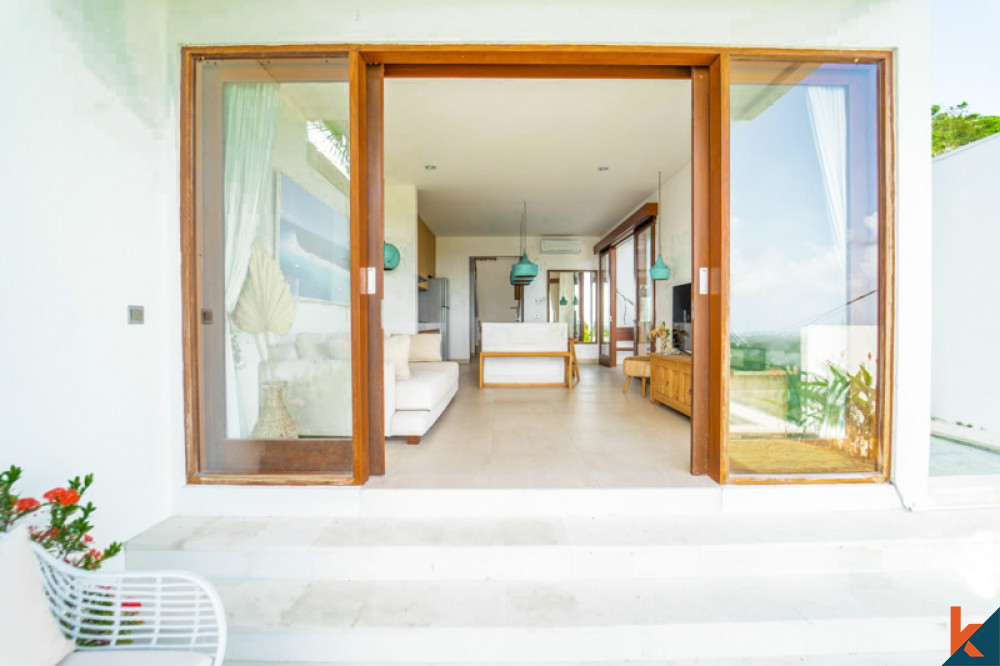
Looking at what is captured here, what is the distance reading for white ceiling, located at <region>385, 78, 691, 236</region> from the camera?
3641mm

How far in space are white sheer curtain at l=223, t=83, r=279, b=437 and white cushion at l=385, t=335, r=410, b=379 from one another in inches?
50.4

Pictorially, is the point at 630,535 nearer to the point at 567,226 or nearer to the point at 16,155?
the point at 16,155

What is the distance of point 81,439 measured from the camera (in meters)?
1.80

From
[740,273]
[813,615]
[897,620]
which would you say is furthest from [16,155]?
[897,620]

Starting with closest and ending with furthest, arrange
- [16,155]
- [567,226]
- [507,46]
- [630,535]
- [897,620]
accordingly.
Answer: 1. [16,155]
2. [897,620]
3. [630,535]
4. [507,46]
5. [567,226]

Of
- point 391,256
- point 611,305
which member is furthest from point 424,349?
point 611,305

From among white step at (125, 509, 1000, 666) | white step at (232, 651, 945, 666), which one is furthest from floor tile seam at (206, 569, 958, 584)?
white step at (232, 651, 945, 666)

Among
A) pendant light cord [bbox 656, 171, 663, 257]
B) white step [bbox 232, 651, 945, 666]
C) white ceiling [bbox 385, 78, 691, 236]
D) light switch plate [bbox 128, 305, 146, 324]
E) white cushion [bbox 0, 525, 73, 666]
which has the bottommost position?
white step [bbox 232, 651, 945, 666]

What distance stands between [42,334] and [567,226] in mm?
7956

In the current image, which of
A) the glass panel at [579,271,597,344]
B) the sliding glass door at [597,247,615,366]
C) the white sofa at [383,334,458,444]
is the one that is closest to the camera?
the white sofa at [383,334,458,444]

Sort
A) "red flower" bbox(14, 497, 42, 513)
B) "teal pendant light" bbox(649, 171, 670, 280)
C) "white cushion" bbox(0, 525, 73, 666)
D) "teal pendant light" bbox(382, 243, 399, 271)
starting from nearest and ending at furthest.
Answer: "white cushion" bbox(0, 525, 73, 666), "red flower" bbox(14, 497, 42, 513), "teal pendant light" bbox(649, 171, 670, 280), "teal pendant light" bbox(382, 243, 399, 271)

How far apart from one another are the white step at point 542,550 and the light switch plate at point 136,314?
1.01 m

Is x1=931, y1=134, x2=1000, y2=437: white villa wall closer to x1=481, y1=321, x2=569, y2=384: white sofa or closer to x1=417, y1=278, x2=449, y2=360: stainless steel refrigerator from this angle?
x1=481, y1=321, x2=569, y2=384: white sofa

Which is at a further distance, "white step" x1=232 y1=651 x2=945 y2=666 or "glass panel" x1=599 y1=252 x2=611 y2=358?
"glass panel" x1=599 y1=252 x2=611 y2=358
